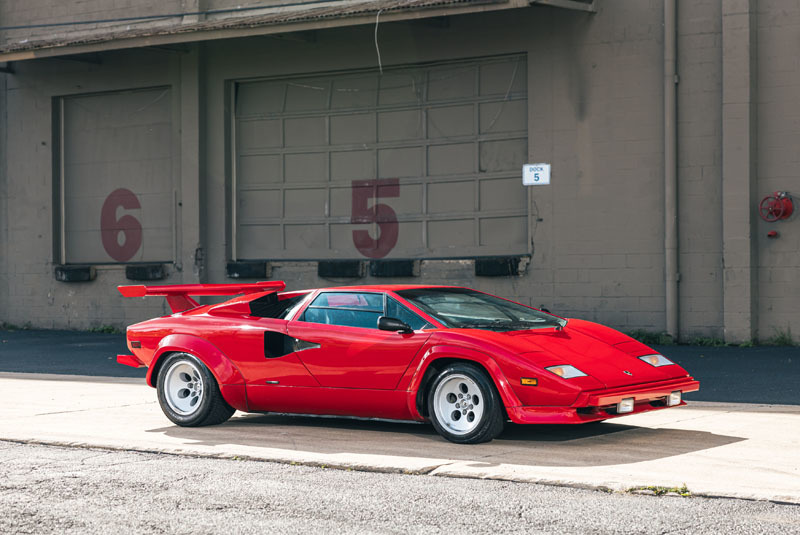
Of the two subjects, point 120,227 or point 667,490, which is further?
point 120,227

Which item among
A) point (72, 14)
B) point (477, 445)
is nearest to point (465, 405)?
point (477, 445)

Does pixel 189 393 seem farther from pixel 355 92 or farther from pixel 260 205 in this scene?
pixel 260 205

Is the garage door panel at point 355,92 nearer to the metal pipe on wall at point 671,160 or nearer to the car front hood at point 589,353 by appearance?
the metal pipe on wall at point 671,160

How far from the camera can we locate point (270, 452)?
7.72 metres

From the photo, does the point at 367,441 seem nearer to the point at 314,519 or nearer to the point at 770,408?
the point at 314,519

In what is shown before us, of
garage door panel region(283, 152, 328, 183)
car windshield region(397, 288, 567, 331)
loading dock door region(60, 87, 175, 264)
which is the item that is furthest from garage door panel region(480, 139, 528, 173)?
car windshield region(397, 288, 567, 331)

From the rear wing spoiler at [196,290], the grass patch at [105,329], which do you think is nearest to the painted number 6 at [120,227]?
the grass patch at [105,329]

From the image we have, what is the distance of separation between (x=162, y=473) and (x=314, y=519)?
176 centimetres

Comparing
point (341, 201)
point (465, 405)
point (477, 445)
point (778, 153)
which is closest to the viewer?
point (477, 445)

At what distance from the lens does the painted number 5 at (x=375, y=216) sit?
18906 millimetres

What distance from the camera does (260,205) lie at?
20.1 m

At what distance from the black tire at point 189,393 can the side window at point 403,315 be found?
1.63 m

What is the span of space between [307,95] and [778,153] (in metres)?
8.12

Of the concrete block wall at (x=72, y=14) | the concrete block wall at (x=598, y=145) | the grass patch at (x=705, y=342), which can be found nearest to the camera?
the concrete block wall at (x=598, y=145)
